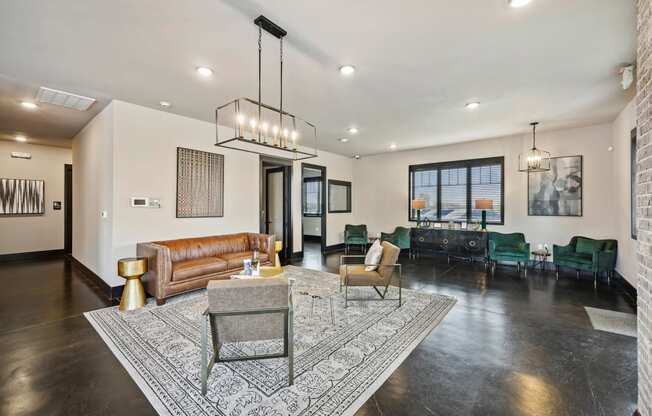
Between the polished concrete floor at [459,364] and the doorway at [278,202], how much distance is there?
12.4ft

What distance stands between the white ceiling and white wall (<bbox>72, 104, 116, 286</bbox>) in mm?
505

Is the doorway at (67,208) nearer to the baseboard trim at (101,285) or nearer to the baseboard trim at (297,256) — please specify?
the baseboard trim at (101,285)

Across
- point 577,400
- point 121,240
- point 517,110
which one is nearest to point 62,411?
point 121,240

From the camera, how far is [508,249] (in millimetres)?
5832

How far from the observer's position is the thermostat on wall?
14.3 ft

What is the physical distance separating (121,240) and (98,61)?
8.15ft

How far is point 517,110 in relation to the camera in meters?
4.66

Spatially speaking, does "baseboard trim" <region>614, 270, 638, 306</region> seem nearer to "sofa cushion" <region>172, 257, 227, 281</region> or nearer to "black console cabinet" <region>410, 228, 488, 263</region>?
"black console cabinet" <region>410, 228, 488, 263</region>

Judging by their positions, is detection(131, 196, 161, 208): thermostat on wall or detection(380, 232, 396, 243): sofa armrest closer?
detection(131, 196, 161, 208): thermostat on wall

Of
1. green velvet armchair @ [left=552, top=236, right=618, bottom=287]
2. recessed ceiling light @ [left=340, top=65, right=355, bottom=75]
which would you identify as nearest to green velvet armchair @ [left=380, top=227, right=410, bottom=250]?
green velvet armchair @ [left=552, top=236, right=618, bottom=287]

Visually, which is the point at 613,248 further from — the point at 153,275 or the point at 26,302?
the point at 26,302

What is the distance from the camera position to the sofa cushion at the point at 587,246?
17.1 ft

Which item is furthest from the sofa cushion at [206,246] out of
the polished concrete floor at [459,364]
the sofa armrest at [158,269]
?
the polished concrete floor at [459,364]

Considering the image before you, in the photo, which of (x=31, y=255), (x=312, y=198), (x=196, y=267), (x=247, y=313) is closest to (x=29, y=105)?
(x=196, y=267)
